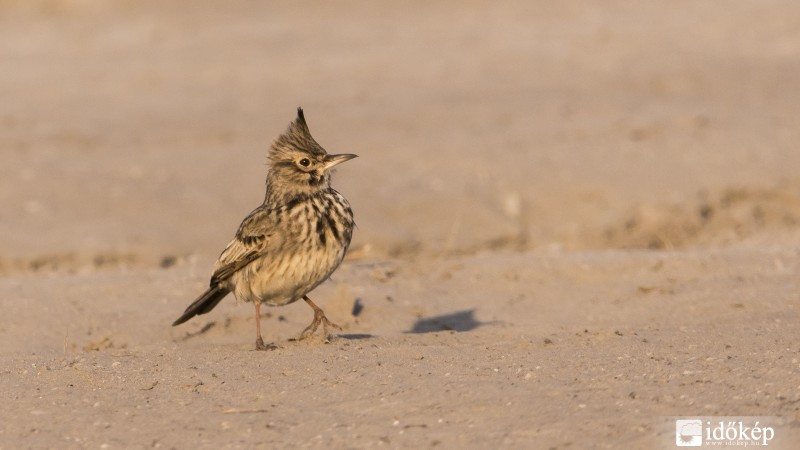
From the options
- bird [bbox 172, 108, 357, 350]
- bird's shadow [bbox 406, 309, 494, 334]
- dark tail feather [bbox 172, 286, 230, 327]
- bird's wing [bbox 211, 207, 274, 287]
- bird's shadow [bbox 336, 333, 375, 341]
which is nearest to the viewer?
bird [bbox 172, 108, 357, 350]

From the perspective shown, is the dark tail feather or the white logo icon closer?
the white logo icon

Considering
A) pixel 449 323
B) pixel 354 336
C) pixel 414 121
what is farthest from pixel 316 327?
pixel 414 121

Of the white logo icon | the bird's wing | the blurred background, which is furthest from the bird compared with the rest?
the blurred background

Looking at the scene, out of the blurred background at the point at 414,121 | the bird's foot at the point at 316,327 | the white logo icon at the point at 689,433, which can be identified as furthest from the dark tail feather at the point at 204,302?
the white logo icon at the point at 689,433

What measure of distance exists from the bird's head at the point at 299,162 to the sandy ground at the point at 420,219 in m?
1.02

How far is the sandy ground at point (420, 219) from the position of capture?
585 centimetres

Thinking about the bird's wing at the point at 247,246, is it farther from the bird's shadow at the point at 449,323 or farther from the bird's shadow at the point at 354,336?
the bird's shadow at the point at 449,323

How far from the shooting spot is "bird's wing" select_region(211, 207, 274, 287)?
24.4 ft

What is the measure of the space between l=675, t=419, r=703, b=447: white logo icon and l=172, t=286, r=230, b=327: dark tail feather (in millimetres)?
3412

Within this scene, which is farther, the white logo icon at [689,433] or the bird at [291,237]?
the bird at [291,237]

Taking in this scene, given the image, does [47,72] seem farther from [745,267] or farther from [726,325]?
[726,325]

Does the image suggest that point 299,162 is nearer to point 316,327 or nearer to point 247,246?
point 247,246

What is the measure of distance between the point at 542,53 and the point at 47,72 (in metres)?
7.14

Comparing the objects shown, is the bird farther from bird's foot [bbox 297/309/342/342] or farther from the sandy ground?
the sandy ground
